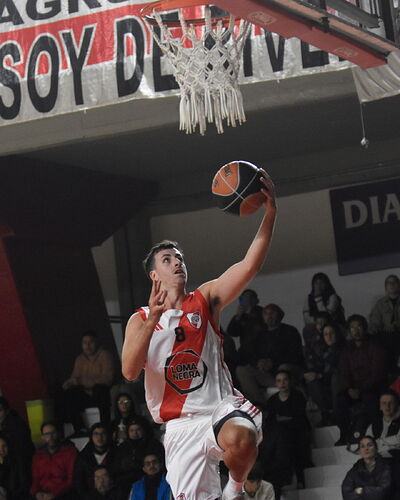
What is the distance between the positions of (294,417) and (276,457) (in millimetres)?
625

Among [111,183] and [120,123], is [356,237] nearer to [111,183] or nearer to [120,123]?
[111,183]

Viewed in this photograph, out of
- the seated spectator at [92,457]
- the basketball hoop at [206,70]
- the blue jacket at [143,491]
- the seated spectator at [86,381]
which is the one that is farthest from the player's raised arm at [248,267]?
the seated spectator at [86,381]

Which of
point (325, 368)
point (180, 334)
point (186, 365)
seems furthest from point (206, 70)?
point (325, 368)

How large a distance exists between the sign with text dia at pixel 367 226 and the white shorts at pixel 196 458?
8800 mm

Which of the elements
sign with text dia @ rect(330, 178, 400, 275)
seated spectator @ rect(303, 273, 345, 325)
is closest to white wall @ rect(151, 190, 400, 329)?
sign with text dia @ rect(330, 178, 400, 275)

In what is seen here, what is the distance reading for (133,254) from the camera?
52.3 ft

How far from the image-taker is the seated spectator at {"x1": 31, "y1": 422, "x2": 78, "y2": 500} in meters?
11.7

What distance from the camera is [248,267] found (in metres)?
5.93

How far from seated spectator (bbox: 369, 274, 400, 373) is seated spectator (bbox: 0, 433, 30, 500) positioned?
434 cm

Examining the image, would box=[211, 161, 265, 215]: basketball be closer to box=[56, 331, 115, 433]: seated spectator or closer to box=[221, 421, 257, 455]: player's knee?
box=[221, 421, 257, 455]: player's knee

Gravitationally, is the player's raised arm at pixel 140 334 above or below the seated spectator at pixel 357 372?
above

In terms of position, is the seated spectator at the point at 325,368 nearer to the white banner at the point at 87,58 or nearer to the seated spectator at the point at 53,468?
the seated spectator at the point at 53,468

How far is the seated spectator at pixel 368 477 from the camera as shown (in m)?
10.1

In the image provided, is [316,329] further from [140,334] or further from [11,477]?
[140,334]
